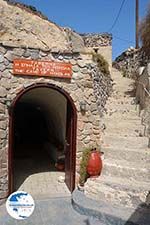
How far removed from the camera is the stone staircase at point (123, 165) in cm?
632

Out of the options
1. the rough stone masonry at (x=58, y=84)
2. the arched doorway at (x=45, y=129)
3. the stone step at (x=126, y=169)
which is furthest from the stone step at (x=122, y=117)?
the stone step at (x=126, y=169)

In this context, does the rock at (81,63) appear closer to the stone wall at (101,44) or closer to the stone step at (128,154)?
the stone step at (128,154)

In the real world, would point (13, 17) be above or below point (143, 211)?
above

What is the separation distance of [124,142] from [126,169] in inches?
48.8

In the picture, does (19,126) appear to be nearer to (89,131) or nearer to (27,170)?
(27,170)

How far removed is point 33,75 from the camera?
717cm

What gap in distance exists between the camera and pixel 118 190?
21.0ft

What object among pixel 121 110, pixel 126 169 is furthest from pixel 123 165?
pixel 121 110

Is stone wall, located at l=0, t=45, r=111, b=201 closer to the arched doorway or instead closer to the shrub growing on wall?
the arched doorway

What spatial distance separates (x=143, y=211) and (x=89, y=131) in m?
2.52

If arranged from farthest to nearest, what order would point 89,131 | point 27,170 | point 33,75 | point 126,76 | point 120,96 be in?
point 126,76
point 120,96
point 27,170
point 89,131
point 33,75

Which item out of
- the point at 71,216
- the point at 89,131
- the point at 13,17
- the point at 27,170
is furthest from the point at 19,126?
the point at 71,216

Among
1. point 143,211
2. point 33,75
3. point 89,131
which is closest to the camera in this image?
point 143,211

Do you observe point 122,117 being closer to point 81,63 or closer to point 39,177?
point 81,63
